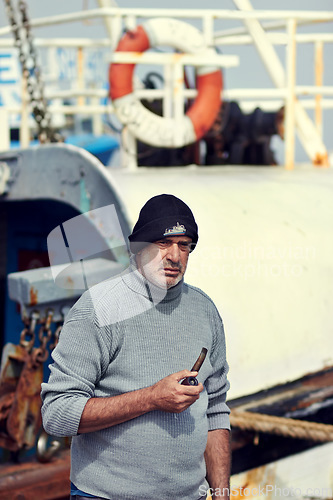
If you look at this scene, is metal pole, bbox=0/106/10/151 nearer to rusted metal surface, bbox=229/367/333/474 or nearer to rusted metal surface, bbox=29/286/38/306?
rusted metal surface, bbox=29/286/38/306

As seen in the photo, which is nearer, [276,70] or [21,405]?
[21,405]

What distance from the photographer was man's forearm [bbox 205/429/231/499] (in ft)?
6.49

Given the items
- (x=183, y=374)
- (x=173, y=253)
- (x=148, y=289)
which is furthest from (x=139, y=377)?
A: (x=173, y=253)

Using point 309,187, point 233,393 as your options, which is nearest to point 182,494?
point 233,393

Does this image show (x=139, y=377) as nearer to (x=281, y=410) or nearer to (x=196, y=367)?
(x=196, y=367)

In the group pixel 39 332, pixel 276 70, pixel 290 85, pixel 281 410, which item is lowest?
pixel 281 410

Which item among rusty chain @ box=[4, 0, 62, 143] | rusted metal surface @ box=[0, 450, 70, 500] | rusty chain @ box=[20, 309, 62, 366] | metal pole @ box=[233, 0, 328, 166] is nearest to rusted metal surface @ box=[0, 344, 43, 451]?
rusty chain @ box=[20, 309, 62, 366]

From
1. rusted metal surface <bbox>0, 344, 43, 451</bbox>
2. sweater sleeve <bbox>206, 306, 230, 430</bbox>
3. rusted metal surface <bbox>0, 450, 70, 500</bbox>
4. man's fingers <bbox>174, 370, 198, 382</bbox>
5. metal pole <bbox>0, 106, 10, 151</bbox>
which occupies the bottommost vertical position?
rusted metal surface <bbox>0, 450, 70, 500</bbox>

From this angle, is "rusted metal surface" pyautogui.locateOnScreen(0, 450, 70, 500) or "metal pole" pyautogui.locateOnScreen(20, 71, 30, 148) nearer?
"rusted metal surface" pyautogui.locateOnScreen(0, 450, 70, 500)

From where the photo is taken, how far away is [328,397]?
3.99 meters

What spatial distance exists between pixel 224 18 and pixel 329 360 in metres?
3.16

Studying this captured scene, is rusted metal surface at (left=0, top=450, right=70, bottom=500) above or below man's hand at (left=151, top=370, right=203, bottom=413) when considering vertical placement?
below

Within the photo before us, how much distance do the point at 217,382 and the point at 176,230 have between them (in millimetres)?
498

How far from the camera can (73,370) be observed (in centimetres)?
171
